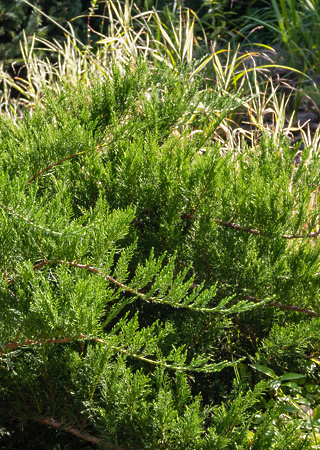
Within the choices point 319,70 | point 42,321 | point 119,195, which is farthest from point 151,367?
point 319,70

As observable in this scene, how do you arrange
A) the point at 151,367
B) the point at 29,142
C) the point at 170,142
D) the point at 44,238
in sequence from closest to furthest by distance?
the point at 44,238, the point at 151,367, the point at 29,142, the point at 170,142

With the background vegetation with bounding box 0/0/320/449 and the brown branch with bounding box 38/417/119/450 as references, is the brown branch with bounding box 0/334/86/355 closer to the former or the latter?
the background vegetation with bounding box 0/0/320/449

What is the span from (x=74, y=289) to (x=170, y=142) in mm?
1061

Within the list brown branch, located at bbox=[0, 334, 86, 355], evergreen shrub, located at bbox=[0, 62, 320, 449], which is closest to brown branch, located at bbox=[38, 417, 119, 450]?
evergreen shrub, located at bbox=[0, 62, 320, 449]

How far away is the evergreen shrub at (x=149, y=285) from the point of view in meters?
1.28

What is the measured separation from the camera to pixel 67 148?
177 centimetres

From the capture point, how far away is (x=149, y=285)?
1.80 m

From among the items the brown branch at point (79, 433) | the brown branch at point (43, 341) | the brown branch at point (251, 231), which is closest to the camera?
the brown branch at point (43, 341)

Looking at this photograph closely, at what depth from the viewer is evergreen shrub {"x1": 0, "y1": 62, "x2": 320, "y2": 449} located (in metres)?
1.28

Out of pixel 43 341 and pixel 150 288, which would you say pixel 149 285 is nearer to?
pixel 150 288

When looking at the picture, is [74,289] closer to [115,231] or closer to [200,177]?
[115,231]

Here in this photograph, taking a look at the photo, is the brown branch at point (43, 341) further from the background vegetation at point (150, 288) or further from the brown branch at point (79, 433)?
the brown branch at point (79, 433)

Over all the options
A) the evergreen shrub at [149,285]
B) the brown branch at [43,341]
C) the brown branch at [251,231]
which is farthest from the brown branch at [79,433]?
the brown branch at [251,231]

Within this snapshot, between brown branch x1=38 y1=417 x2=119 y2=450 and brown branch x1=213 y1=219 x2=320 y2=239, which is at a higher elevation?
brown branch x1=213 y1=219 x2=320 y2=239
